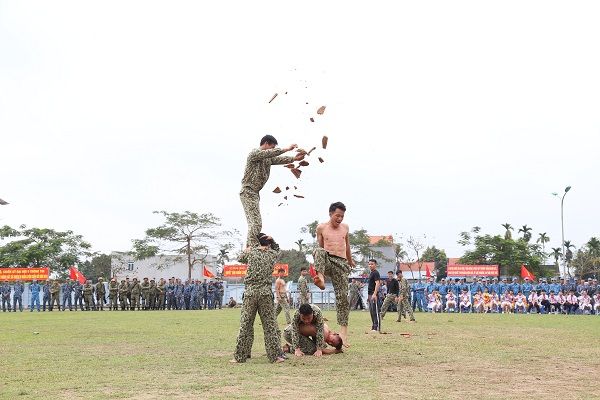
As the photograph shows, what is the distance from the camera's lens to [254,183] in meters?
11.9

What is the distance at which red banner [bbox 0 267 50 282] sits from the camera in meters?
52.0

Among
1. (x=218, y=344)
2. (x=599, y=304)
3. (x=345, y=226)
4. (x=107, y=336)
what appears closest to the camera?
(x=345, y=226)

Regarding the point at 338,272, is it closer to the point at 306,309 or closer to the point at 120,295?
the point at 306,309

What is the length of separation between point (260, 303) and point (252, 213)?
1.50m

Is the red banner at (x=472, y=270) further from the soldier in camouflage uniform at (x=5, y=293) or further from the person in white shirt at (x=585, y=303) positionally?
the soldier in camouflage uniform at (x=5, y=293)

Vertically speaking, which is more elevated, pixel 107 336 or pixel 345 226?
pixel 345 226

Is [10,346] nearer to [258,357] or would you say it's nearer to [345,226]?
[258,357]

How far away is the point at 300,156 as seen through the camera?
11.4 metres

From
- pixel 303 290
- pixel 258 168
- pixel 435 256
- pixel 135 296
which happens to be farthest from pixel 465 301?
pixel 435 256

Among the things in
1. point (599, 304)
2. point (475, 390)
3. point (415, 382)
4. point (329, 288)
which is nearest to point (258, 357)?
point (415, 382)

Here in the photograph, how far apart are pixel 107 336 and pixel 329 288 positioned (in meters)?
29.8

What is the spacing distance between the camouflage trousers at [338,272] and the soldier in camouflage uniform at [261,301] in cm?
171

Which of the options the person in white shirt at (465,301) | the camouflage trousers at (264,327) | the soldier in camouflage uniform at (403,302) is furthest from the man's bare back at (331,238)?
the person in white shirt at (465,301)

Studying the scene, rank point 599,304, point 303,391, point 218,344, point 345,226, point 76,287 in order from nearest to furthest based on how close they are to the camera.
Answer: point 303,391
point 345,226
point 218,344
point 599,304
point 76,287
